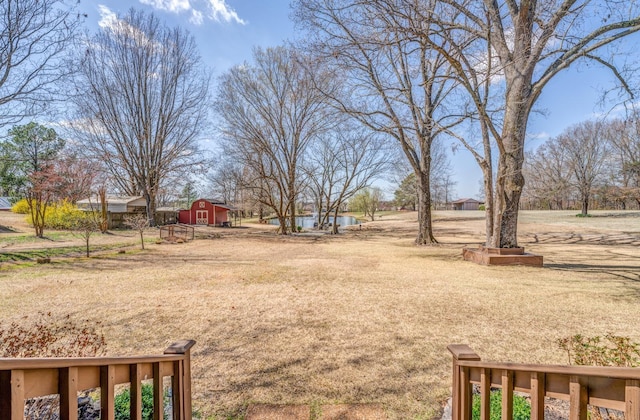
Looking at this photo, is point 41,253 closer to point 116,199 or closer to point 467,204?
point 116,199

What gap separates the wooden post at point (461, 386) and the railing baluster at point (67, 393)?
1.95 meters

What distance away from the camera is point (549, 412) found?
7.34 feet

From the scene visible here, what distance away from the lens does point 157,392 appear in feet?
5.42

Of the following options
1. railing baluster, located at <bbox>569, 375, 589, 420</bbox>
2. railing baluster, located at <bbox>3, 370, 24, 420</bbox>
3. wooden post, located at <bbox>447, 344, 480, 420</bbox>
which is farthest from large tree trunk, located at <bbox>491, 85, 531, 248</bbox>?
railing baluster, located at <bbox>3, 370, 24, 420</bbox>

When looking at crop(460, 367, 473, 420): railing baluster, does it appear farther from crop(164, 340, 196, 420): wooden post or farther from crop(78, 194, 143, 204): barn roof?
crop(78, 194, 143, 204): barn roof

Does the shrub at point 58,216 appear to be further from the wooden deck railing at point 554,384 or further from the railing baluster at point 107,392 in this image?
the wooden deck railing at point 554,384

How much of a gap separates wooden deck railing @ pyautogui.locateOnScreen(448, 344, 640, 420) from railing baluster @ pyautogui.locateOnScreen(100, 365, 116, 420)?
179cm

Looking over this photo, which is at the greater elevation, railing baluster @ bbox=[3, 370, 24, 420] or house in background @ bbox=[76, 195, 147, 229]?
house in background @ bbox=[76, 195, 147, 229]

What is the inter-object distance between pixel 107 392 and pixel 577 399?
6.16ft

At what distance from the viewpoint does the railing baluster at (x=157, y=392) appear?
5.37 feet

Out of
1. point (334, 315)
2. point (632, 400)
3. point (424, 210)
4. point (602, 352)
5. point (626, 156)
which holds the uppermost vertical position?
point (626, 156)

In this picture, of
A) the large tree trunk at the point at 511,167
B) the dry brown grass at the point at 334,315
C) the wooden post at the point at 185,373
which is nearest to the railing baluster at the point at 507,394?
the dry brown grass at the point at 334,315

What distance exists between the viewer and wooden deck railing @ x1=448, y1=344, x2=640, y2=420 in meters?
0.99

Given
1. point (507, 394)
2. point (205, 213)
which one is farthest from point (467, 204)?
point (507, 394)
